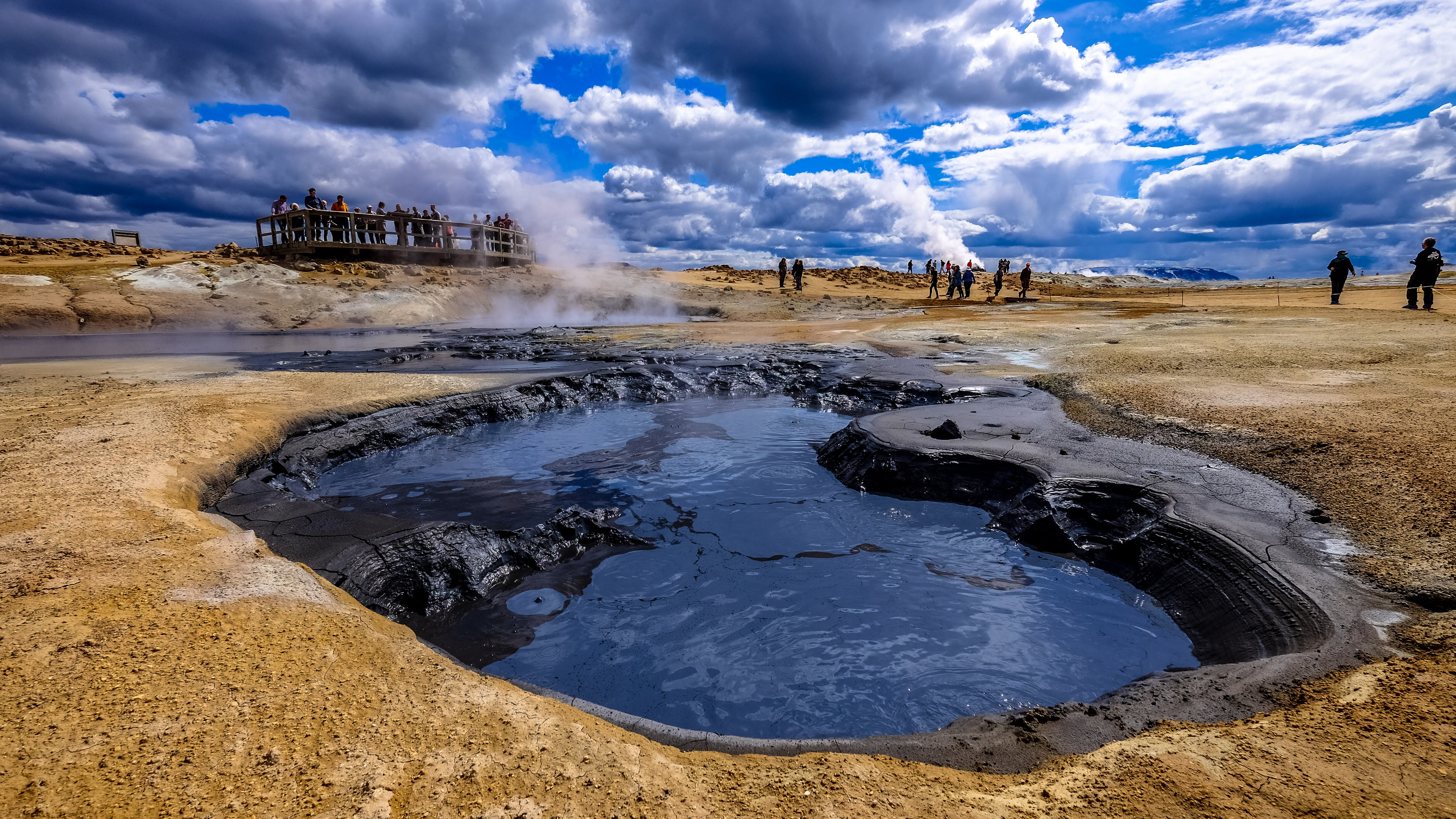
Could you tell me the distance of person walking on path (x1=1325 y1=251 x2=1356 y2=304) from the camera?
16.4 metres

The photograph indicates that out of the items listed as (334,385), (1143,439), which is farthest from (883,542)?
(334,385)

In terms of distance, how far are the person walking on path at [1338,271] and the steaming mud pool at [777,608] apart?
1833cm

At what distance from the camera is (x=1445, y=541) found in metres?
3.19

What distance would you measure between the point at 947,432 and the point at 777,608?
2.67 m

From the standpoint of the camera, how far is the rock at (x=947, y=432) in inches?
224

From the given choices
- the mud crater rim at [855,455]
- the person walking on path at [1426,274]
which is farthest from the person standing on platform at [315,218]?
the person walking on path at [1426,274]

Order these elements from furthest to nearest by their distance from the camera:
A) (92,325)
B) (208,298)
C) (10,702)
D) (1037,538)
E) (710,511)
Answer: (208,298), (92,325), (710,511), (1037,538), (10,702)

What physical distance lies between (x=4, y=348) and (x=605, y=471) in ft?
45.2

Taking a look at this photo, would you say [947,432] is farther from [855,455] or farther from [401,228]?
[401,228]

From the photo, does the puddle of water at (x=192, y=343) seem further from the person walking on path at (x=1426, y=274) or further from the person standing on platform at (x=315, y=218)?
the person walking on path at (x=1426, y=274)

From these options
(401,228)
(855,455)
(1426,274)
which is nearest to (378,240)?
(401,228)

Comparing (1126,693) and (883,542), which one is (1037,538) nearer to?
(883,542)

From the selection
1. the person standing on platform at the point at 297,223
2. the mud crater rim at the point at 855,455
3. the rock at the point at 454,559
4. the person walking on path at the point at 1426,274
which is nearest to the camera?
the mud crater rim at the point at 855,455

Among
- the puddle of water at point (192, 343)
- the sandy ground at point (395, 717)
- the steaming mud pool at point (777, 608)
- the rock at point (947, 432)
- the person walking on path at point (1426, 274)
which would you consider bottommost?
the steaming mud pool at point (777, 608)
